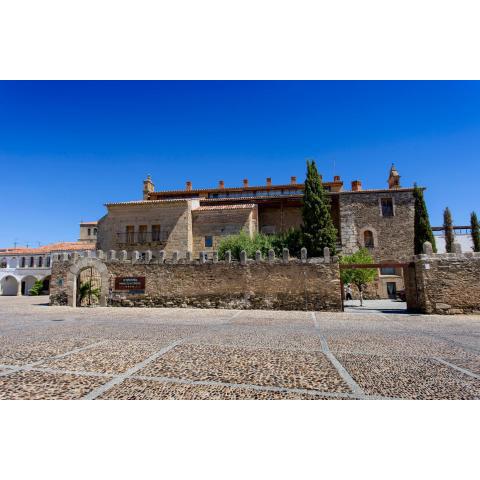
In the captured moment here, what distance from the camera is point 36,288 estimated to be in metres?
33.4

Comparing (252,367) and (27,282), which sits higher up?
(27,282)

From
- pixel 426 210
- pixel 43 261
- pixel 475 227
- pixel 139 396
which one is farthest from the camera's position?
pixel 43 261

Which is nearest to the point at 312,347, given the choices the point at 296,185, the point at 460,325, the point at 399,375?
the point at 399,375

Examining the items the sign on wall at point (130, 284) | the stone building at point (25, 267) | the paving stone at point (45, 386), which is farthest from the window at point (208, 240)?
the paving stone at point (45, 386)

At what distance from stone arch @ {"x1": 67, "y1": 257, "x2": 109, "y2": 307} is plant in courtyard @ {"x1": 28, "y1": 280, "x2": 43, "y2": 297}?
2194 cm

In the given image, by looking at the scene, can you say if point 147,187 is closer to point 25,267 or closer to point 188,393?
point 25,267

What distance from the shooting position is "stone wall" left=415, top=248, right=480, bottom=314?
1198 centimetres

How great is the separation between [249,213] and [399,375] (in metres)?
20.4

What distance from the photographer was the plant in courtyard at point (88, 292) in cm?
1596

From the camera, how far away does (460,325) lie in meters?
9.29

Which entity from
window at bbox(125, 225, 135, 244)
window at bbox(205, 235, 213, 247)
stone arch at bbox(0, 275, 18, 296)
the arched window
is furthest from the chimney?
stone arch at bbox(0, 275, 18, 296)

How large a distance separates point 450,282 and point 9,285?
144 feet

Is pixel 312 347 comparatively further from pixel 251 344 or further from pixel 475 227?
pixel 475 227

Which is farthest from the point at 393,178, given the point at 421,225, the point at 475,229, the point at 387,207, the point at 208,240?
the point at 208,240
